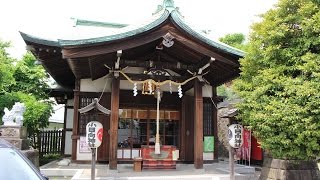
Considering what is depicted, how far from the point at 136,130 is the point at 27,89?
6.45m

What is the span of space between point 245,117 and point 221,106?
36.4 ft

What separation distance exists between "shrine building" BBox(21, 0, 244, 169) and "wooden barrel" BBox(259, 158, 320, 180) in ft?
10.8

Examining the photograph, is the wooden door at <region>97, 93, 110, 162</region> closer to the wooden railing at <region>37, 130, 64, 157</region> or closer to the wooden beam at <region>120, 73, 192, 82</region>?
the wooden beam at <region>120, 73, 192, 82</region>

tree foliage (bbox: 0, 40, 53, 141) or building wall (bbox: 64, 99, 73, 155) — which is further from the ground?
tree foliage (bbox: 0, 40, 53, 141)

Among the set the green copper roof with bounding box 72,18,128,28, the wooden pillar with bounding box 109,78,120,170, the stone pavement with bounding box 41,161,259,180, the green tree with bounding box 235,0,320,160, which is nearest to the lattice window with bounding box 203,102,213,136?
the stone pavement with bounding box 41,161,259,180

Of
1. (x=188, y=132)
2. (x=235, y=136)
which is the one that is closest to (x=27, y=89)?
(x=188, y=132)

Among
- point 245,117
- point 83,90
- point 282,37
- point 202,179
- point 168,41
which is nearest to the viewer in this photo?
point 282,37

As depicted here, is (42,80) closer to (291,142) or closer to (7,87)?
(7,87)

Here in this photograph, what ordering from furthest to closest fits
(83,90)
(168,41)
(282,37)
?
(83,90)
(168,41)
(282,37)

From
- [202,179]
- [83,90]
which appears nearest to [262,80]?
[202,179]

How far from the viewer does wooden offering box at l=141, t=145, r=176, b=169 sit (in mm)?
12195

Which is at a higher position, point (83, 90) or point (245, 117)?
point (83, 90)

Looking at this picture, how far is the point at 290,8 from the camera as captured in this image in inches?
354

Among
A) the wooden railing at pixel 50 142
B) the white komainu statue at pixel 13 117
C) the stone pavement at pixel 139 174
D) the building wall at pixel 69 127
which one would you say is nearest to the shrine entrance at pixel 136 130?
the stone pavement at pixel 139 174
